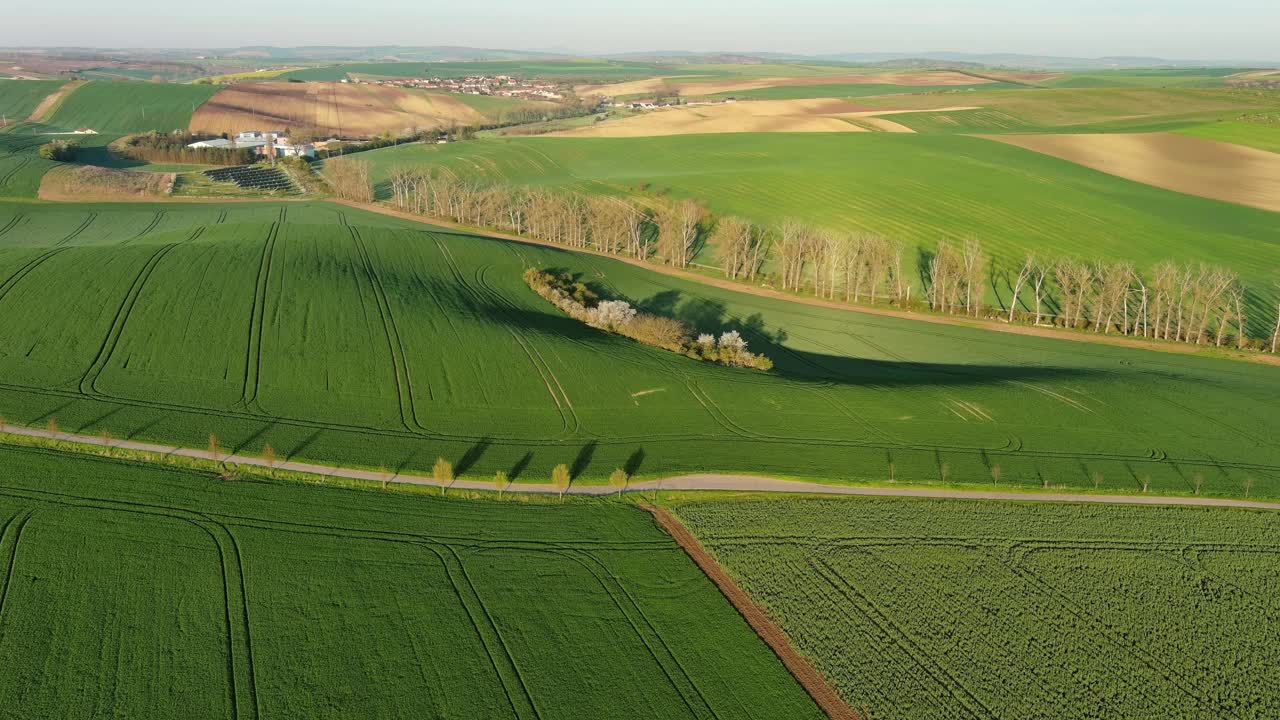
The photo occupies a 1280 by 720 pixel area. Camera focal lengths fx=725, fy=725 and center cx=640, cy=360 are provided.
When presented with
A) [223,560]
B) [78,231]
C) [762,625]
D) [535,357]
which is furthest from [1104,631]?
[78,231]

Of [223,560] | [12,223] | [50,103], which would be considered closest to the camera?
[223,560]

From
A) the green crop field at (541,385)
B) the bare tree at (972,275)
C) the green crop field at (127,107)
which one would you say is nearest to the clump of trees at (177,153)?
the green crop field at (127,107)

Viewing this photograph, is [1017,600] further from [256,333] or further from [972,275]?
[972,275]

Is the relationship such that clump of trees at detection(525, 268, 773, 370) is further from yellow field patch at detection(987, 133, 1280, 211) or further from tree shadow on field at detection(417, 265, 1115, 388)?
yellow field patch at detection(987, 133, 1280, 211)

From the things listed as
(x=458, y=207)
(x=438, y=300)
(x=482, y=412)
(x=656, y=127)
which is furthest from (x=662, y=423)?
(x=656, y=127)

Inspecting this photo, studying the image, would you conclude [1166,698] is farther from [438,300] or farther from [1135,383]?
[438,300]

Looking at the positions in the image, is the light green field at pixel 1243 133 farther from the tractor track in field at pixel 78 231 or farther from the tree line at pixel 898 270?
the tractor track in field at pixel 78 231
